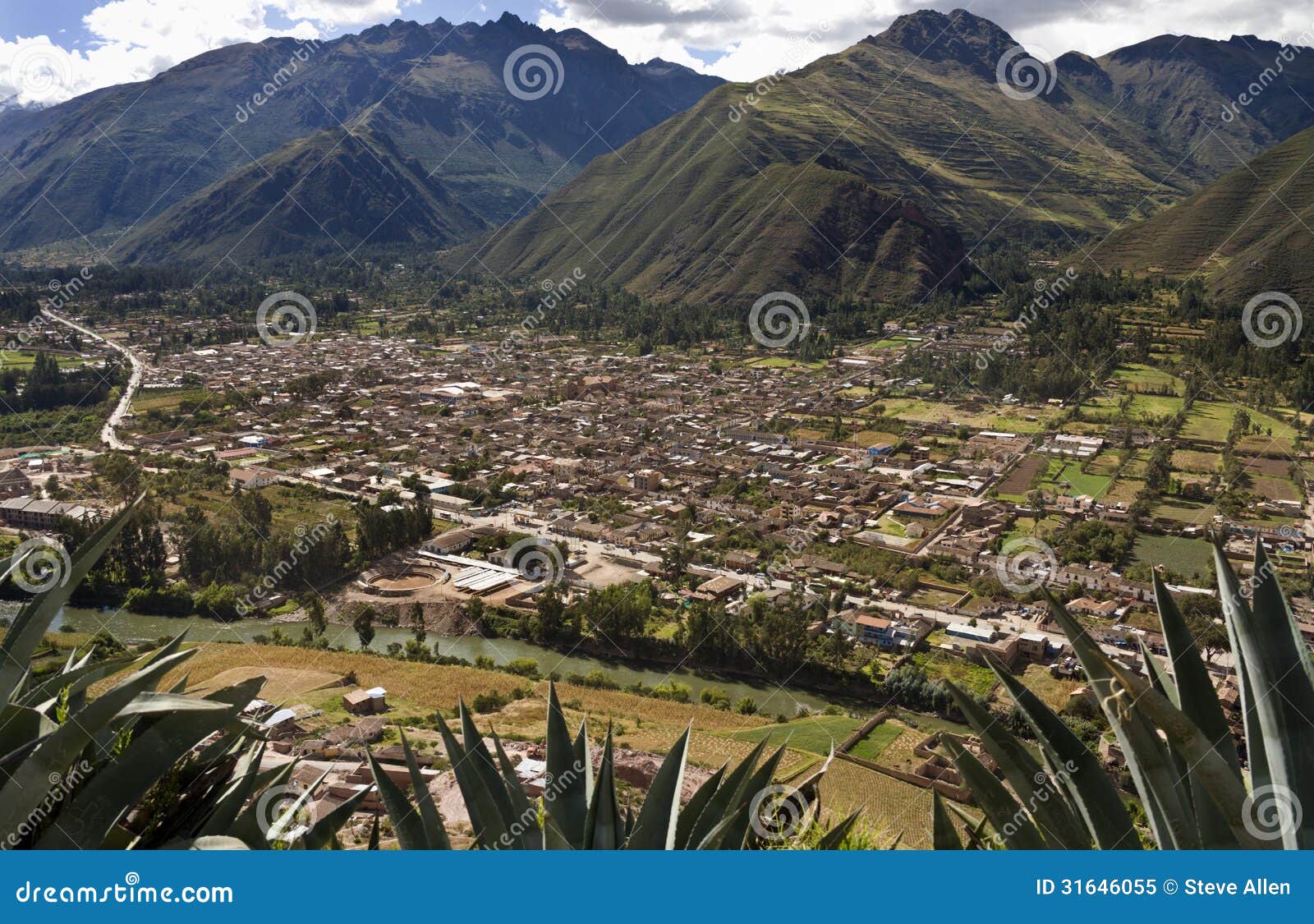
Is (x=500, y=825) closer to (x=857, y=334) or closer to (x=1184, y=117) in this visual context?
(x=857, y=334)

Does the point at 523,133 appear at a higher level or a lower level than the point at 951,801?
higher

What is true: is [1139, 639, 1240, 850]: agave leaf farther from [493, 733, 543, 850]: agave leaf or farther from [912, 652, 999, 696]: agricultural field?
[912, 652, 999, 696]: agricultural field

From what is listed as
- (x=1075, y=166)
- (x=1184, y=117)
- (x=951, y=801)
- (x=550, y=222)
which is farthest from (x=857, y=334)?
(x=1184, y=117)

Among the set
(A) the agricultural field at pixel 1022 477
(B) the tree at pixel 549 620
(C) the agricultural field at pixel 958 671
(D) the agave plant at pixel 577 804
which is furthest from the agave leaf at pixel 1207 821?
(A) the agricultural field at pixel 1022 477

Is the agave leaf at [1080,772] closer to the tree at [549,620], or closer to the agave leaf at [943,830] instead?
the agave leaf at [943,830]

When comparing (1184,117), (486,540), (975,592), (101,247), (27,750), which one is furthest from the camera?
(1184,117)

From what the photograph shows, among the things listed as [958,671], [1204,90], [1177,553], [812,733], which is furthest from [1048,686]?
[1204,90]
